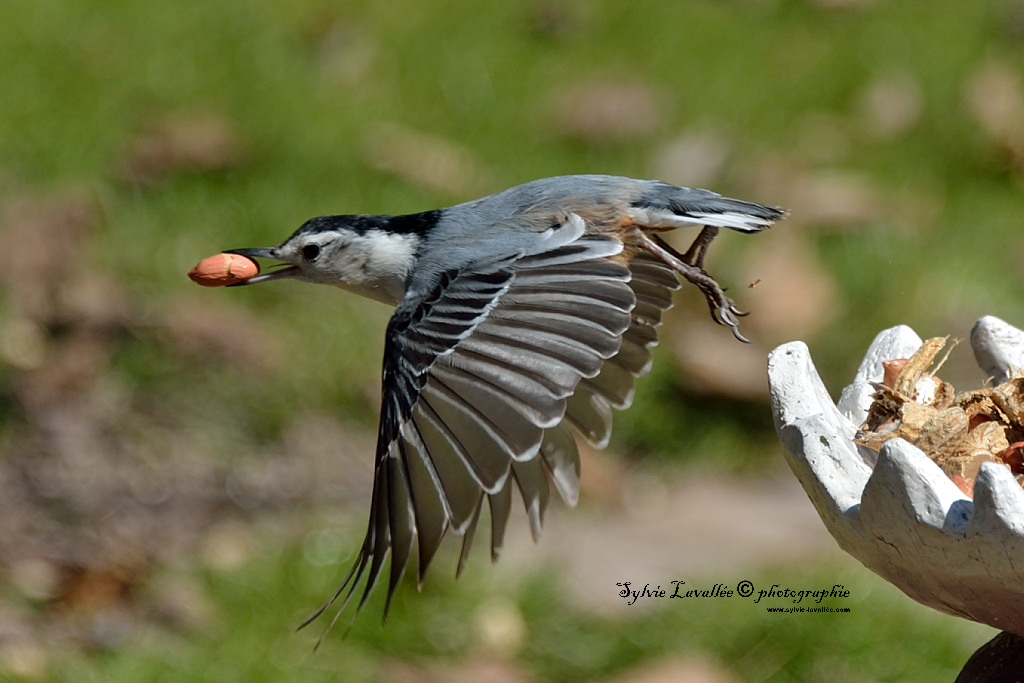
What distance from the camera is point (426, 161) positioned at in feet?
13.0

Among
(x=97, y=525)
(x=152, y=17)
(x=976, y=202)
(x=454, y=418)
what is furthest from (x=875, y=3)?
(x=454, y=418)

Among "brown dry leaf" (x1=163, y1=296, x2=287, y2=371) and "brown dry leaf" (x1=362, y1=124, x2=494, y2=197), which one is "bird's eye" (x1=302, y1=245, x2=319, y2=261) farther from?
"brown dry leaf" (x1=362, y1=124, x2=494, y2=197)

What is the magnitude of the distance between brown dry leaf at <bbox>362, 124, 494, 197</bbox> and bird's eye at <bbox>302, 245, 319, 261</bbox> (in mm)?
1549

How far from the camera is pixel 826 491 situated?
1560 millimetres

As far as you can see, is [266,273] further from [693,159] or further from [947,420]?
[693,159]

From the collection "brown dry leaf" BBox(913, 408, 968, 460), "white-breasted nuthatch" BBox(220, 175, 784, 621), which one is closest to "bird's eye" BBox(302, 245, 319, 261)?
"white-breasted nuthatch" BBox(220, 175, 784, 621)

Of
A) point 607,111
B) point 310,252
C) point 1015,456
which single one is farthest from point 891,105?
point 1015,456

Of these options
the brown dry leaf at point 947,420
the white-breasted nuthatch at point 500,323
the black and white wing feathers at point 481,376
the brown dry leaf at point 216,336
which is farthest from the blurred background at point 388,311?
the brown dry leaf at point 947,420

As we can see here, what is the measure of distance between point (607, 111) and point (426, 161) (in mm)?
632

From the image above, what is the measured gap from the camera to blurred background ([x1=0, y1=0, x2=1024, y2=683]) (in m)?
2.81

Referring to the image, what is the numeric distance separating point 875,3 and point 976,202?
99 cm

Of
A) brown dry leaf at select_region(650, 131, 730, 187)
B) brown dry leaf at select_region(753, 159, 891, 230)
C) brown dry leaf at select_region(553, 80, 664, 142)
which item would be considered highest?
brown dry leaf at select_region(553, 80, 664, 142)

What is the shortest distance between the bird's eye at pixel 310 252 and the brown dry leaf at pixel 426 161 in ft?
5.08

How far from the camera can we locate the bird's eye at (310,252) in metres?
2.34
